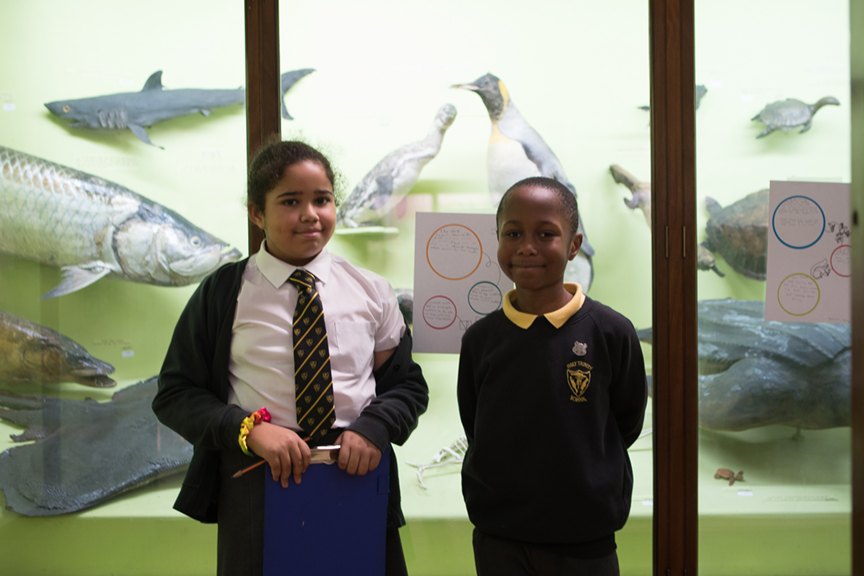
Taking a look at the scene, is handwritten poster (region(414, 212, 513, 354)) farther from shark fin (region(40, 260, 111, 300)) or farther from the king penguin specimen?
shark fin (region(40, 260, 111, 300))

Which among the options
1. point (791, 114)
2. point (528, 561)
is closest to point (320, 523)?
point (528, 561)

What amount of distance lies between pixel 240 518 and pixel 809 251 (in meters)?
1.75

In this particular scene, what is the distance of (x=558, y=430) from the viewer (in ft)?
3.92

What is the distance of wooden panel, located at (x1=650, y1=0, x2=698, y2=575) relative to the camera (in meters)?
1.72

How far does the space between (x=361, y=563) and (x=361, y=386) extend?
0.37 metres

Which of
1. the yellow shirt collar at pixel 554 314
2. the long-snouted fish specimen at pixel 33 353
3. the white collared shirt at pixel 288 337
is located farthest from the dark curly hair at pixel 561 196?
the long-snouted fish specimen at pixel 33 353

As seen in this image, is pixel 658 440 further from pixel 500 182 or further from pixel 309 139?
pixel 309 139

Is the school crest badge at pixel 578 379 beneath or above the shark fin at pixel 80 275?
beneath

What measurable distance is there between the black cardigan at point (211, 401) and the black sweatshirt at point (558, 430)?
0.60 ft

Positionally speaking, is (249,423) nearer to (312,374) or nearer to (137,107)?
(312,374)

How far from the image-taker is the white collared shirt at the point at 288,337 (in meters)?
1.26

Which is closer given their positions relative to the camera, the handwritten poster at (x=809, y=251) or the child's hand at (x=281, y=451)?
the child's hand at (x=281, y=451)

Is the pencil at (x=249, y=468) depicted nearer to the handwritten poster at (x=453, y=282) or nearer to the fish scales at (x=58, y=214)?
the handwritten poster at (x=453, y=282)

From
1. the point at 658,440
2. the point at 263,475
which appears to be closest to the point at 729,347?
the point at 658,440
